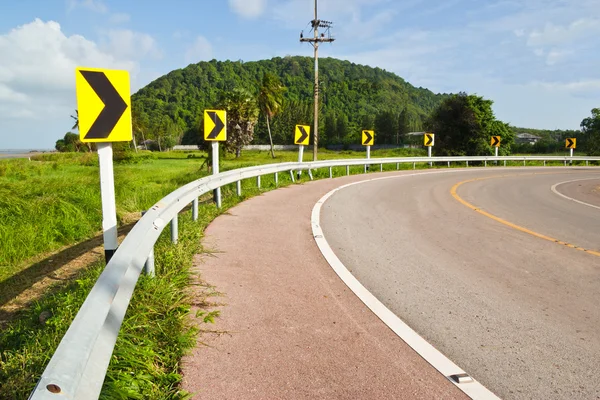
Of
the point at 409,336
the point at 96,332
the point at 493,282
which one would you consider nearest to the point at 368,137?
the point at 493,282

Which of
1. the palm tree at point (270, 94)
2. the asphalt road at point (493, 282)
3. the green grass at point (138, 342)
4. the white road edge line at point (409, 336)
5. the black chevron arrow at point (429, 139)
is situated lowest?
the asphalt road at point (493, 282)

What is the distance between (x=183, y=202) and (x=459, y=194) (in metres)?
9.83

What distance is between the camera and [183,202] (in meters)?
6.85

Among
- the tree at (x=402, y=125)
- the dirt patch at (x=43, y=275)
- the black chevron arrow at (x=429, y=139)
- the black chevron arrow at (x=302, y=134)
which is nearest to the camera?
the dirt patch at (x=43, y=275)

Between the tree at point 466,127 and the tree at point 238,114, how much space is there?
89.2 feet

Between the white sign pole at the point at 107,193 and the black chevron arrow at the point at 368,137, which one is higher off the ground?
the black chevron arrow at the point at 368,137

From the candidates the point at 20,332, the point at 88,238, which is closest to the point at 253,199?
the point at 88,238

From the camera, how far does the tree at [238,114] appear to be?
202 feet

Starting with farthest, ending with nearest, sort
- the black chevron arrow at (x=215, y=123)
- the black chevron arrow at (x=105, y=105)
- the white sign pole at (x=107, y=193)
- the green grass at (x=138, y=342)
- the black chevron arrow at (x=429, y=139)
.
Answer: the black chevron arrow at (x=429, y=139), the black chevron arrow at (x=215, y=123), the white sign pole at (x=107, y=193), the black chevron arrow at (x=105, y=105), the green grass at (x=138, y=342)

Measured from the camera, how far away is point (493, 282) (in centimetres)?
515

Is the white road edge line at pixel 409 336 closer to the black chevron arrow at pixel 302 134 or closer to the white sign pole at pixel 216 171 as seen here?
the white sign pole at pixel 216 171

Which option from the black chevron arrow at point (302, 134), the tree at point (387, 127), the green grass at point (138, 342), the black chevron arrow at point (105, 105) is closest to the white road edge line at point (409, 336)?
the green grass at point (138, 342)

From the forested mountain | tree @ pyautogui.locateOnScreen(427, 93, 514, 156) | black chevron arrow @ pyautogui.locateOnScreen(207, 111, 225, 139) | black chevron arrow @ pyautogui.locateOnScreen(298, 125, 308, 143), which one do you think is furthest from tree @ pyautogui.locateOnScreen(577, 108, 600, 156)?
the forested mountain

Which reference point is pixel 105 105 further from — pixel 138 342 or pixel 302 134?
pixel 302 134
